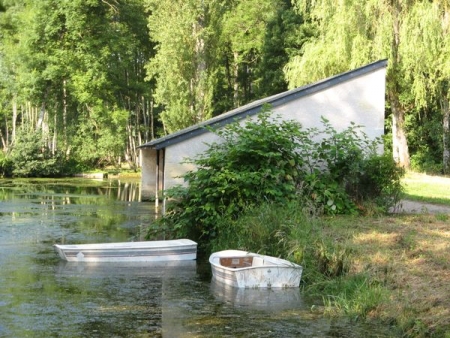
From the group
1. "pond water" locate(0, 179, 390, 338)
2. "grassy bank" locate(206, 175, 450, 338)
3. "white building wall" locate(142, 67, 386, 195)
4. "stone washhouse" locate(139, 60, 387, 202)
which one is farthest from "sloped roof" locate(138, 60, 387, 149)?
"grassy bank" locate(206, 175, 450, 338)

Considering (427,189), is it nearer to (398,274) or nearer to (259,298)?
(398,274)

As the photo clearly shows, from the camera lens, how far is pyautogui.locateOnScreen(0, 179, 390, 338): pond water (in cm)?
1102

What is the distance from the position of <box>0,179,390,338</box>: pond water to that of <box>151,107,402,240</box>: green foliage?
1.39 m

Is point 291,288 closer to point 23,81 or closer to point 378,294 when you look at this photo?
point 378,294

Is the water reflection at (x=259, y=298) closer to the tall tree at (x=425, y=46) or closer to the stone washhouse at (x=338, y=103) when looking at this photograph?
the stone washhouse at (x=338, y=103)

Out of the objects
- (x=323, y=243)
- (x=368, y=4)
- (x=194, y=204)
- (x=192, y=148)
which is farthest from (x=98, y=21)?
(x=323, y=243)

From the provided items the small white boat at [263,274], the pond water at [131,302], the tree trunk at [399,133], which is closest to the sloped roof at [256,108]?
the pond water at [131,302]

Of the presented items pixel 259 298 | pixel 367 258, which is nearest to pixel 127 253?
pixel 259 298

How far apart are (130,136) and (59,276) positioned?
4984cm

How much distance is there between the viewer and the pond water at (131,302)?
1102 cm

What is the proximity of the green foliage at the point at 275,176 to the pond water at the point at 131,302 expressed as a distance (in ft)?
4.55

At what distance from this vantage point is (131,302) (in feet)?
42.3

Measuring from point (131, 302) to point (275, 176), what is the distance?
20.5 feet

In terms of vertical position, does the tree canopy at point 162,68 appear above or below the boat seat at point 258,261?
above
